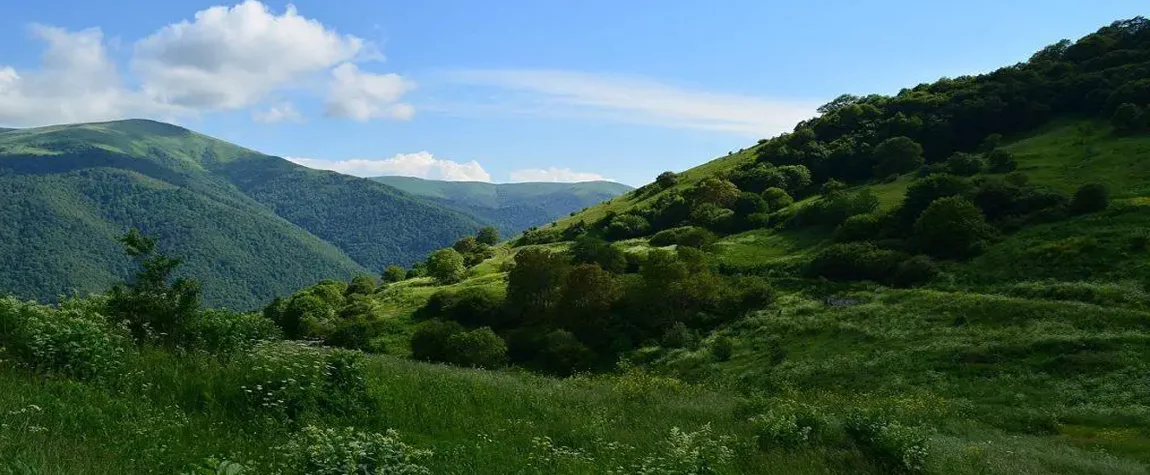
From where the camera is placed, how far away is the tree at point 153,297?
42.4 feet

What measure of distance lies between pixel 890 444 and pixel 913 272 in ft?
161

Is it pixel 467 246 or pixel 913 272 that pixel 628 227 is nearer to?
pixel 467 246

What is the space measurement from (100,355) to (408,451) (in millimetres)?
→ 5168

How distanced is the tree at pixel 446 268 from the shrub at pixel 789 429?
84242 mm

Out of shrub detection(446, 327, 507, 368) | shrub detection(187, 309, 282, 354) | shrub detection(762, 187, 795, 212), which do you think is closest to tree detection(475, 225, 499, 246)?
shrub detection(762, 187, 795, 212)

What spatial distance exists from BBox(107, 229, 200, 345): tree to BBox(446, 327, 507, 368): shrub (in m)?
43.5

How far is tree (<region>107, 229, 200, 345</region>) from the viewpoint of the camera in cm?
1293

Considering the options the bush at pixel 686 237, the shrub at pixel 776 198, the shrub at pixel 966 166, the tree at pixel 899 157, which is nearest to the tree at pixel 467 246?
the bush at pixel 686 237

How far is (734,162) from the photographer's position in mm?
136125

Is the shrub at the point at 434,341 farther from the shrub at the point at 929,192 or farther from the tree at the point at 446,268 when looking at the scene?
the shrub at the point at 929,192

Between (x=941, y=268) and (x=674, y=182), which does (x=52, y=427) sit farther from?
(x=674, y=182)

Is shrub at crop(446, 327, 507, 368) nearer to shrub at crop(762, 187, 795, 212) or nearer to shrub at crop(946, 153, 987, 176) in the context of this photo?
shrub at crop(762, 187, 795, 212)

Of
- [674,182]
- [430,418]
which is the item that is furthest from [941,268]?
[674,182]

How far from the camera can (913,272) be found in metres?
55.3
